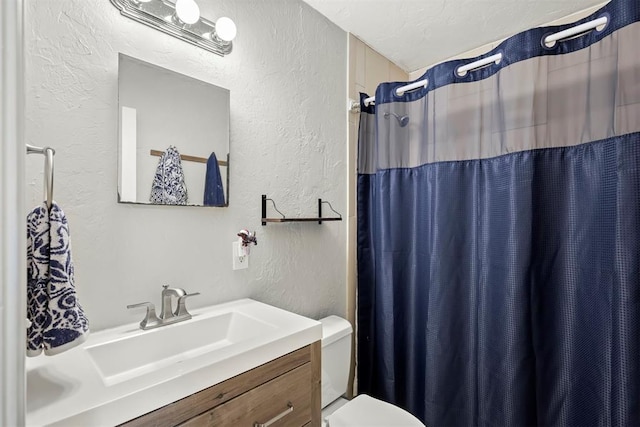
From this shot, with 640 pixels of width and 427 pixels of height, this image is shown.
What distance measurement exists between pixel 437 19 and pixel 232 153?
143cm

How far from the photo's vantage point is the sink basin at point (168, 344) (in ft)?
3.20

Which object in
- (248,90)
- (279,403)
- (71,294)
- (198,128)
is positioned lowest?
(279,403)

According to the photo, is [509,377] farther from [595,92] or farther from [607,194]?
[595,92]

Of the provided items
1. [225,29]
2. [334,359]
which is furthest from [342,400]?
[225,29]

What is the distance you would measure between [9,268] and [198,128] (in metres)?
1.04

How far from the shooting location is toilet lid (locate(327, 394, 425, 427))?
1378mm

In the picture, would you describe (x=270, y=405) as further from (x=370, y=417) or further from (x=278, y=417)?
(x=370, y=417)

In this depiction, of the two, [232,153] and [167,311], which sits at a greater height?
[232,153]

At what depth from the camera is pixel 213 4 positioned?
134 centimetres

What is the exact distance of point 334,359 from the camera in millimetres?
1602

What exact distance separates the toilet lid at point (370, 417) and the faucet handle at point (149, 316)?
86 cm

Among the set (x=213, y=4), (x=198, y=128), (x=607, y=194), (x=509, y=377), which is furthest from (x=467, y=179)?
(x=213, y=4)

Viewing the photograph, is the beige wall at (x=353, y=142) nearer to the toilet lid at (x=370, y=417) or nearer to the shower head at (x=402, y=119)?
the shower head at (x=402, y=119)

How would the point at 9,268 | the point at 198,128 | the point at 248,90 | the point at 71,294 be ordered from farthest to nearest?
the point at 248,90
the point at 198,128
the point at 71,294
the point at 9,268
